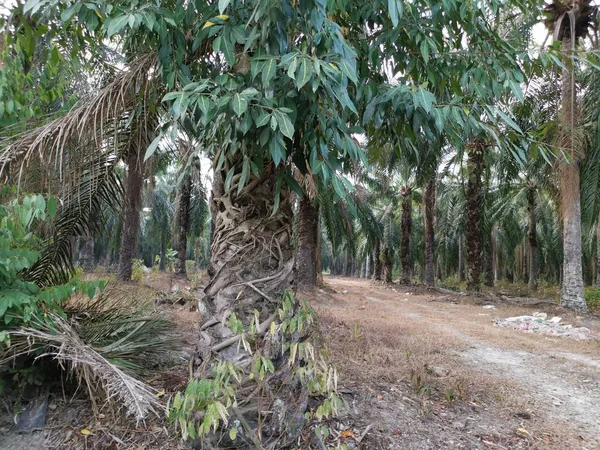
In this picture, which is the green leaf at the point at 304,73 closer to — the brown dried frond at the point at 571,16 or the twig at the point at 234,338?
the twig at the point at 234,338

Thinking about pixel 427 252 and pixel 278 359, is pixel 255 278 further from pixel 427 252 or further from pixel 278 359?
pixel 427 252

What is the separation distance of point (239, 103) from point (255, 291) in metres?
1.31

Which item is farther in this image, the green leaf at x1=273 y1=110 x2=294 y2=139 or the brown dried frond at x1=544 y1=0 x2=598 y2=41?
the brown dried frond at x1=544 y1=0 x2=598 y2=41

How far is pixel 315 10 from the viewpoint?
5.42 feet

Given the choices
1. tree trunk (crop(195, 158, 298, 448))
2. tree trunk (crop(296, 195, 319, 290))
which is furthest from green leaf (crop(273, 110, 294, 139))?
tree trunk (crop(296, 195, 319, 290))

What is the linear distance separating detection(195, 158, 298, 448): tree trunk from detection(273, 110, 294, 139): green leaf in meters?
0.95

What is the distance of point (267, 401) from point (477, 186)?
534 inches

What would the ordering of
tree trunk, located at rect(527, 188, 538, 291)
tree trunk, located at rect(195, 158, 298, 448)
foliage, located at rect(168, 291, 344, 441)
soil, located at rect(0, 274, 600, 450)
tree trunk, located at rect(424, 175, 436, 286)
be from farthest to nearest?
1. tree trunk, located at rect(527, 188, 538, 291)
2. tree trunk, located at rect(424, 175, 436, 286)
3. soil, located at rect(0, 274, 600, 450)
4. tree trunk, located at rect(195, 158, 298, 448)
5. foliage, located at rect(168, 291, 344, 441)

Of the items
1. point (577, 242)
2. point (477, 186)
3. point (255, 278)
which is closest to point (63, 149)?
point (255, 278)

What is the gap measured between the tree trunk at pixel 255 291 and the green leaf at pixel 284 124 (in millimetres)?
952

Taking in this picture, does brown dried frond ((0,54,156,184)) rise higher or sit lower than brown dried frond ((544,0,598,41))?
lower

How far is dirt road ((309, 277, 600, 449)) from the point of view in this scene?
2750 mm

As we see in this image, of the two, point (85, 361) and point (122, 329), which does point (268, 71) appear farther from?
point (122, 329)

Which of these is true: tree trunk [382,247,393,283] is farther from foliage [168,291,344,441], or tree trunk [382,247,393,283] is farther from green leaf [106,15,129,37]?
green leaf [106,15,129,37]
